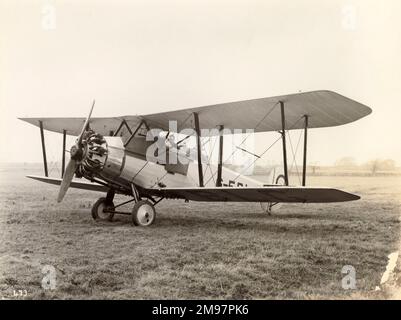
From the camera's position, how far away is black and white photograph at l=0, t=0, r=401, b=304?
4.95 meters

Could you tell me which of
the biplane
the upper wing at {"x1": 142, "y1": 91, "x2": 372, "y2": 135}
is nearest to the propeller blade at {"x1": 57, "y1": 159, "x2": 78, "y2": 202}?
the biplane

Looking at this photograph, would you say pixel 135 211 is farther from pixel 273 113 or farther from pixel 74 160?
pixel 273 113

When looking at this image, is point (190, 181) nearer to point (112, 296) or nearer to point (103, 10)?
point (103, 10)

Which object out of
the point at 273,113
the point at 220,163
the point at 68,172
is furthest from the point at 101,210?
the point at 273,113

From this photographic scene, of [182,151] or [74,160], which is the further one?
[182,151]

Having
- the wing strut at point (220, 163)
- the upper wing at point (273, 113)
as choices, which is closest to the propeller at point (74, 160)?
the upper wing at point (273, 113)

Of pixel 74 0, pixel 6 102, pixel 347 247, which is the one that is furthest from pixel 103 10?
pixel 347 247

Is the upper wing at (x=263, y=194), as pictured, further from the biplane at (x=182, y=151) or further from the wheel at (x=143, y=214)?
the wheel at (x=143, y=214)

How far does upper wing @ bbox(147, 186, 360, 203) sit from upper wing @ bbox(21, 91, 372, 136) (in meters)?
1.58

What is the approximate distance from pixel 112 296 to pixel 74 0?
4.85 meters

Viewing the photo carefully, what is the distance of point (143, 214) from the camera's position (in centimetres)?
831

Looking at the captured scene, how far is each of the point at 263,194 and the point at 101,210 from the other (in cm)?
396

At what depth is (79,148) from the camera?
768 centimetres

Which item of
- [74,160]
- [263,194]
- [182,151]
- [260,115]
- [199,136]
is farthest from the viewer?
[182,151]
